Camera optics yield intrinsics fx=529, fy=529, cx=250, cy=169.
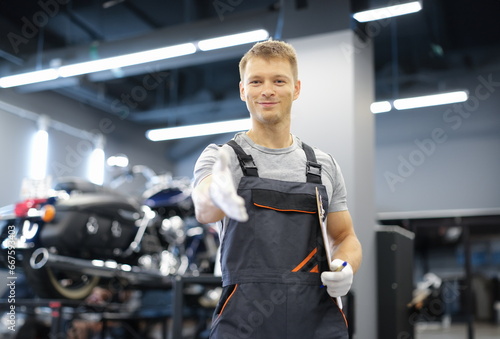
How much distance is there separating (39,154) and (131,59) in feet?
11.4

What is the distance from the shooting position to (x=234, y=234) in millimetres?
1348

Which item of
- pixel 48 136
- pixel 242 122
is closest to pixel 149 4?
pixel 242 122

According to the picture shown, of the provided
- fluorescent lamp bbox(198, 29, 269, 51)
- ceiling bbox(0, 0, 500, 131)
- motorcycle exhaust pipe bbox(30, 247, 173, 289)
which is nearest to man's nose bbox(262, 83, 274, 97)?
motorcycle exhaust pipe bbox(30, 247, 173, 289)

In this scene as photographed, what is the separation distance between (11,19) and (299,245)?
6.27 meters

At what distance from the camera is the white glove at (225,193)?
1.05 metres

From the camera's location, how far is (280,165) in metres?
1.44

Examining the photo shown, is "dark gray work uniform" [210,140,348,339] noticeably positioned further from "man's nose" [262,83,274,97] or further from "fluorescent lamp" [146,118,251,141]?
"fluorescent lamp" [146,118,251,141]

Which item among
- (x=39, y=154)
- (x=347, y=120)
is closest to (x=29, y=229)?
(x=347, y=120)

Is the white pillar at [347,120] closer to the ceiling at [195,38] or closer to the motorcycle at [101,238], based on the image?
the ceiling at [195,38]

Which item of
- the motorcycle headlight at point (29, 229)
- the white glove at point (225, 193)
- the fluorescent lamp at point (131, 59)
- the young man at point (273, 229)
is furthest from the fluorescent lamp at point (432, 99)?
the white glove at point (225, 193)

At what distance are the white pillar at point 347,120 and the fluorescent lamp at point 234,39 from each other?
1.21m

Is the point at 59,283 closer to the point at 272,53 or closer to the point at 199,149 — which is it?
the point at 272,53

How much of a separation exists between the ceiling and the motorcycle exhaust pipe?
2.32 m

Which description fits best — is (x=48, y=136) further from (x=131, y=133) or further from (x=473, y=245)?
(x=473, y=245)
